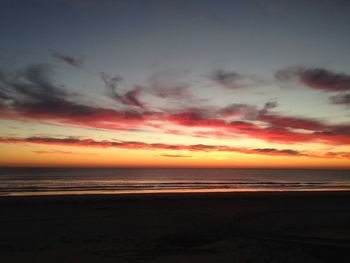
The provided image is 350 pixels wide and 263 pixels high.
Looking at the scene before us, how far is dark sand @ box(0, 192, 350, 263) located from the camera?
927cm

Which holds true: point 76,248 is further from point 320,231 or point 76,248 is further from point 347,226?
point 347,226

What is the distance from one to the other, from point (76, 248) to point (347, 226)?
1196cm

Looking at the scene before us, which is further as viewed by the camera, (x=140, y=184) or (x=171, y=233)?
(x=140, y=184)

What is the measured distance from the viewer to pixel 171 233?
1232 cm

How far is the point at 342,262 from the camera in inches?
340

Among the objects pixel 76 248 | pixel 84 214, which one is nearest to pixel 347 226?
pixel 76 248

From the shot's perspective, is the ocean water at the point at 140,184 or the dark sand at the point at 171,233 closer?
the dark sand at the point at 171,233

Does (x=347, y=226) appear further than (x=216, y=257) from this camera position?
Yes

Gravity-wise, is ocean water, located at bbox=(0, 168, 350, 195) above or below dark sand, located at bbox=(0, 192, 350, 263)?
above

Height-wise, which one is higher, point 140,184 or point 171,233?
point 140,184

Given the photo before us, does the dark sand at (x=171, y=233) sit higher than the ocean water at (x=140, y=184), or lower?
lower

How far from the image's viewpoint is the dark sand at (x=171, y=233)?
9.27 m

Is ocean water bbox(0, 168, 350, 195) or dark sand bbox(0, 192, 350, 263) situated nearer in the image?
dark sand bbox(0, 192, 350, 263)

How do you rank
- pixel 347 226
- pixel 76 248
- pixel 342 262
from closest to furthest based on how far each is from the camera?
pixel 342 262
pixel 76 248
pixel 347 226
